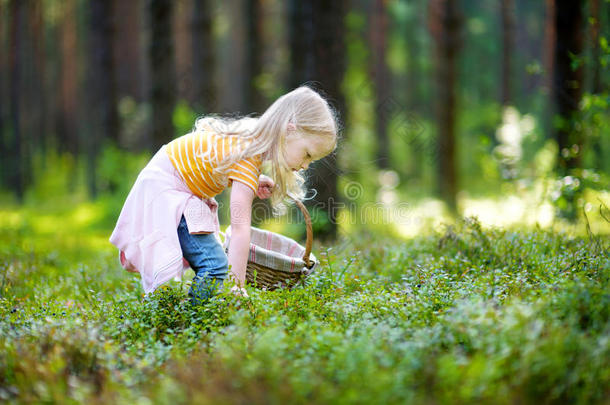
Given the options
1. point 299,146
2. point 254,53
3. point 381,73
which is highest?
point 254,53

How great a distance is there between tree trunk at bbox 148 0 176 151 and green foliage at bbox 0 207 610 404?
6094 mm

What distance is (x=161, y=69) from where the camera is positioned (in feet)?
31.9

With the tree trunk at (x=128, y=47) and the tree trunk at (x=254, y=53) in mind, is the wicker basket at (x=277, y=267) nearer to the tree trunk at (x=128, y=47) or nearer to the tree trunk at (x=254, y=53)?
the tree trunk at (x=254, y=53)

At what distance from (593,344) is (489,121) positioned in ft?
71.7

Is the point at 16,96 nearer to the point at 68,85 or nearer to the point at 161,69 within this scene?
the point at 161,69

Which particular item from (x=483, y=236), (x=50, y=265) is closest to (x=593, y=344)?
(x=483, y=236)

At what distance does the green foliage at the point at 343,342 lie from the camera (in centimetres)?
202

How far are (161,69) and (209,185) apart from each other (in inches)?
262

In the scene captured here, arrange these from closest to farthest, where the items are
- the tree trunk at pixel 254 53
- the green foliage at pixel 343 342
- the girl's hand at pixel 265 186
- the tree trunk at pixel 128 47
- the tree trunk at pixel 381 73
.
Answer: the green foliage at pixel 343 342, the girl's hand at pixel 265 186, the tree trunk at pixel 254 53, the tree trunk at pixel 381 73, the tree trunk at pixel 128 47

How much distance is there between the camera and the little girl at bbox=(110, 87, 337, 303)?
3467 millimetres

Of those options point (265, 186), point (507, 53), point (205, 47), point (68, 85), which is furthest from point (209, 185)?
point (68, 85)

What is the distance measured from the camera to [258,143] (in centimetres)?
358

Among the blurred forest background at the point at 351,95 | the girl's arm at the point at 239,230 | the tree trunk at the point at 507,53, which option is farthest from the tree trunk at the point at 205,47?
the girl's arm at the point at 239,230

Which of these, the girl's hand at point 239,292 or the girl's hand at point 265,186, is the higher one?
the girl's hand at point 265,186
